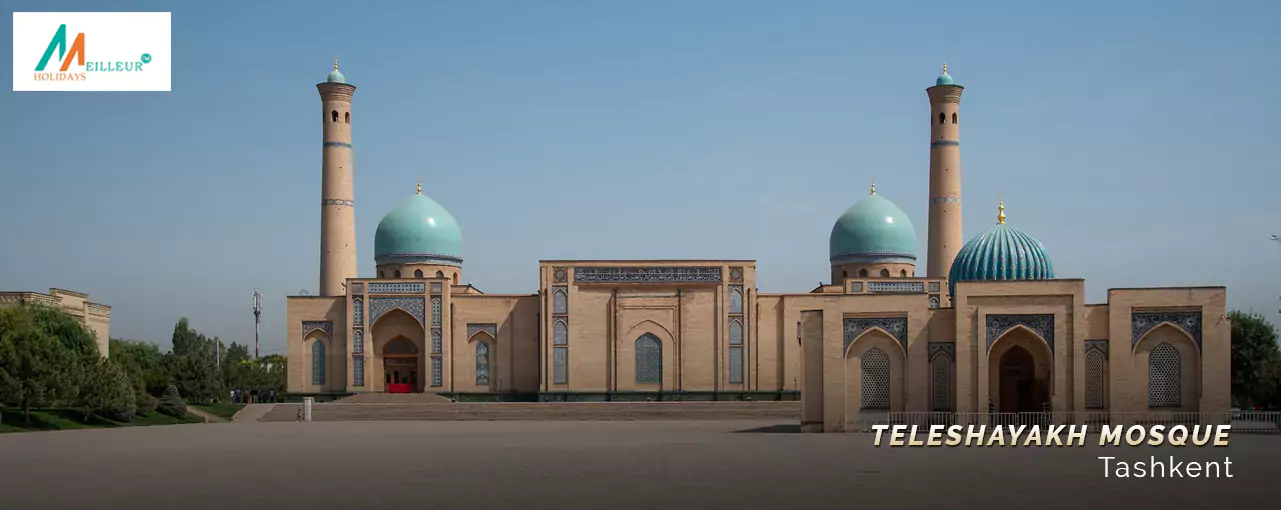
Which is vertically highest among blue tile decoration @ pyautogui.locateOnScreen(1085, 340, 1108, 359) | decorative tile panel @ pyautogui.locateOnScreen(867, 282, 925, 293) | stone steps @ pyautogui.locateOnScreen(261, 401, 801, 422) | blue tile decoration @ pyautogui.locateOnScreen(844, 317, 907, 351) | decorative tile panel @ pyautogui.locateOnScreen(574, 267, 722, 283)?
decorative tile panel @ pyautogui.locateOnScreen(574, 267, 722, 283)

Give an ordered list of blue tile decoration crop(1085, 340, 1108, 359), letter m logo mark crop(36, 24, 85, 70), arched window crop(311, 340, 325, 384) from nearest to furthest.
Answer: letter m logo mark crop(36, 24, 85, 70) < blue tile decoration crop(1085, 340, 1108, 359) < arched window crop(311, 340, 325, 384)

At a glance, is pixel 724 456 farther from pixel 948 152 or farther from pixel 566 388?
pixel 948 152

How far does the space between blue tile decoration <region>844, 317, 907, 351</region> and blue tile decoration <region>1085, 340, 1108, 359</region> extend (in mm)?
3787

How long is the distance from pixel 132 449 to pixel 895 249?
2968 centimetres

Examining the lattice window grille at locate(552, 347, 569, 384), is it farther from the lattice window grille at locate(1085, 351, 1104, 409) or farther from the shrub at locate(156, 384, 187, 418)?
the lattice window grille at locate(1085, 351, 1104, 409)

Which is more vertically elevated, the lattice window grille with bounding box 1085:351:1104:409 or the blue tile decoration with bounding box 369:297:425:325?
the blue tile decoration with bounding box 369:297:425:325

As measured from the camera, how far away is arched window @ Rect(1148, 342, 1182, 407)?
2786cm

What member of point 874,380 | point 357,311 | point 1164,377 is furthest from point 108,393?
point 1164,377

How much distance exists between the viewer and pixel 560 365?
41.8 m

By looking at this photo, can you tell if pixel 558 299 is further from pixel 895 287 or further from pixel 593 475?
pixel 593 475

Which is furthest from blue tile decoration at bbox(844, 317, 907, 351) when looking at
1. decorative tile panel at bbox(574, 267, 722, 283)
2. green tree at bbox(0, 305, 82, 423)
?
green tree at bbox(0, 305, 82, 423)

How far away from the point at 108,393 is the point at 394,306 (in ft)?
36.5

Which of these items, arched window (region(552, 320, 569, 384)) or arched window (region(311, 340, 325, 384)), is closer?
arched window (region(552, 320, 569, 384))

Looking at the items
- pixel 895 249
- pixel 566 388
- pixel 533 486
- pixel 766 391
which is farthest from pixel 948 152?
pixel 533 486
